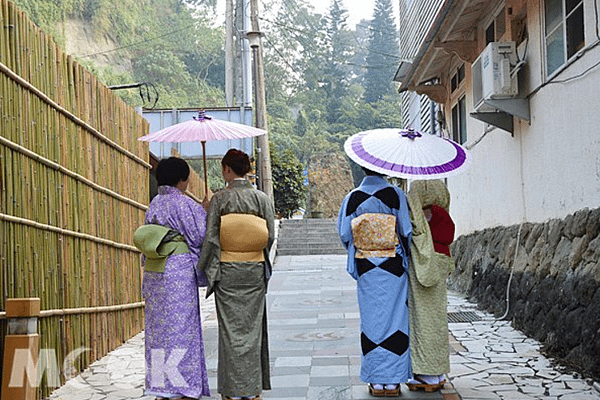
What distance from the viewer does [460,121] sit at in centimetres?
1411

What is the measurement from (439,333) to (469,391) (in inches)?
20.5

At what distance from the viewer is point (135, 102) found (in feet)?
142

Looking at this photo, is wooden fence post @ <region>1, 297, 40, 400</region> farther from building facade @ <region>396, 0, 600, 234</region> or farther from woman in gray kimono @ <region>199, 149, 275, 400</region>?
building facade @ <region>396, 0, 600, 234</region>

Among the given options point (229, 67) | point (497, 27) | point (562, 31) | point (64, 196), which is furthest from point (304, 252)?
point (64, 196)

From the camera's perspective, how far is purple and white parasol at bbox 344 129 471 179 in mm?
5711

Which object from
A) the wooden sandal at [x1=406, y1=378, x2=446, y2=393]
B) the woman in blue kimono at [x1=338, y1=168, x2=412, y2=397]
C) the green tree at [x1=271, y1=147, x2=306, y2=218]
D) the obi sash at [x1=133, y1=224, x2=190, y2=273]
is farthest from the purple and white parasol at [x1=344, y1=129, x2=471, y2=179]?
the green tree at [x1=271, y1=147, x2=306, y2=218]

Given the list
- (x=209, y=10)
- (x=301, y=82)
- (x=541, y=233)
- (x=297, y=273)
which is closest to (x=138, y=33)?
(x=209, y=10)

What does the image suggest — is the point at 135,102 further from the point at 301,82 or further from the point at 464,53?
the point at 464,53

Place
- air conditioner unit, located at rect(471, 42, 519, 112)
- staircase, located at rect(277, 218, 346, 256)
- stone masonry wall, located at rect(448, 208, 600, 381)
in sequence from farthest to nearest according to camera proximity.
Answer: staircase, located at rect(277, 218, 346, 256), air conditioner unit, located at rect(471, 42, 519, 112), stone masonry wall, located at rect(448, 208, 600, 381)

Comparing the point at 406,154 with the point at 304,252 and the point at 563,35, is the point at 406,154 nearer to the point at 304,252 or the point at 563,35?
the point at 563,35

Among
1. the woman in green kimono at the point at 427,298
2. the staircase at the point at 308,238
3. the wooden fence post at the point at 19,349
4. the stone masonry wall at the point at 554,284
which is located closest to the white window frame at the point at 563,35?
the stone masonry wall at the point at 554,284

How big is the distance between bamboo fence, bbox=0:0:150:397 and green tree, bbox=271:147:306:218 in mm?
20599

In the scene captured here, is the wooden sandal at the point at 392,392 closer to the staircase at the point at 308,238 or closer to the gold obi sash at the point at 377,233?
the gold obi sash at the point at 377,233

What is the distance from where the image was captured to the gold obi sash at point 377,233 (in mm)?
5816
